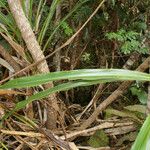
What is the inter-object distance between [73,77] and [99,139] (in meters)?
0.42

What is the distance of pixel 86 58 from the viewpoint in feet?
4.60

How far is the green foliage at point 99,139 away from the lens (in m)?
1.17

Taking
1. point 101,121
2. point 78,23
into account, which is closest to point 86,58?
point 78,23

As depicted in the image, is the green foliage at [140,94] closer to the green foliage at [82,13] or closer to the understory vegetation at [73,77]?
the understory vegetation at [73,77]

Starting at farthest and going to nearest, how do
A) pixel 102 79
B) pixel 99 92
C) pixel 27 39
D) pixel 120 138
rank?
pixel 99 92, pixel 120 138, pixel 27 39, pixel 102 79

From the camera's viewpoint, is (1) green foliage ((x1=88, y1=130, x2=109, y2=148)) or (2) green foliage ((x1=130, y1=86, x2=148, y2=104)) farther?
(2) green foliage ((x1=130, y1=86, x2=148, y2=104))

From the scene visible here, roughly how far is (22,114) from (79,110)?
0.85 feet

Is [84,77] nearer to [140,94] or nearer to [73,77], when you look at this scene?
[73,77]

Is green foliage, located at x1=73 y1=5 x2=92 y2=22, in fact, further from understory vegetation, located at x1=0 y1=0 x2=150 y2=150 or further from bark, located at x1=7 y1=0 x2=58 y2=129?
bark, located at x1=7 y1=0 x2=58 y2=129

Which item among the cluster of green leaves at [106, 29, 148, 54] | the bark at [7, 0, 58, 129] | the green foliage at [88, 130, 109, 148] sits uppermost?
the bark at [7, 0, 58, 129]

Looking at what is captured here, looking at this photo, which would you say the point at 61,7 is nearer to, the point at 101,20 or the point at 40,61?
the point at 101,20

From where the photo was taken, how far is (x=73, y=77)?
2.75ft

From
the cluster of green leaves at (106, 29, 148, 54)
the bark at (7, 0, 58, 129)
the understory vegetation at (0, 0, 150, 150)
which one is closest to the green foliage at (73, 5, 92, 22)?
the understory vegetation at (0, 0, 150, 150)

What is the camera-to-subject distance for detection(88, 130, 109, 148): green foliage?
117 centimetres
